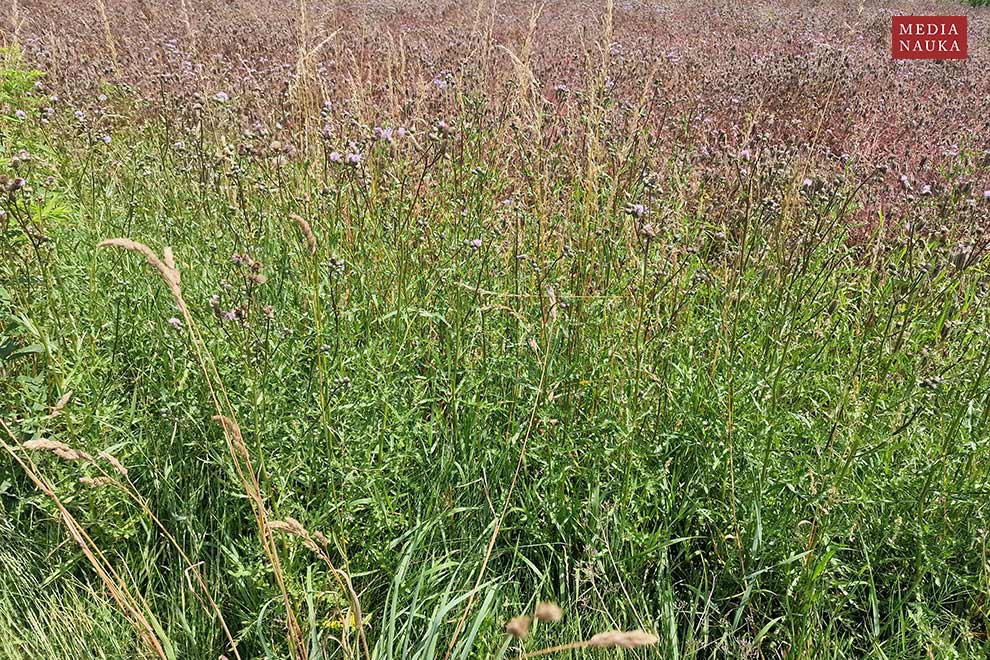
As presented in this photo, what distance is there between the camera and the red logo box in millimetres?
8242

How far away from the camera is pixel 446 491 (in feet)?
6.79

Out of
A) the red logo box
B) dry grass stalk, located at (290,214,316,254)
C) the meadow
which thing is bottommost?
the meadow

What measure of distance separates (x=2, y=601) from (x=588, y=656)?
1.48 m

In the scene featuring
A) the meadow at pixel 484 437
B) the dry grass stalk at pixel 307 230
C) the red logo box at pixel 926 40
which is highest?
the red logo box at pixel 926 40

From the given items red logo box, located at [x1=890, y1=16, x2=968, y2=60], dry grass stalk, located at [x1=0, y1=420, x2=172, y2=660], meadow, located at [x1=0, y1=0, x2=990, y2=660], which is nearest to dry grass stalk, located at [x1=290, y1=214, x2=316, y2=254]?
meadow, located at [x1=0, y1=0, x2=990, y2=660]

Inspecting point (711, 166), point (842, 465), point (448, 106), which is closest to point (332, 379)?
point (842, 465)

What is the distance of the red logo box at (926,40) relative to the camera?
27.0ft

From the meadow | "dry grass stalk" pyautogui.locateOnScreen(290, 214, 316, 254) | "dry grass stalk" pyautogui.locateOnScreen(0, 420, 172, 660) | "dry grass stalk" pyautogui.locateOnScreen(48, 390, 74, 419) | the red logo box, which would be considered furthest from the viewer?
the red logo box

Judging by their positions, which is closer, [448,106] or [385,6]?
[448,106]

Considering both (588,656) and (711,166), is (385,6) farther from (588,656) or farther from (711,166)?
(588,656)

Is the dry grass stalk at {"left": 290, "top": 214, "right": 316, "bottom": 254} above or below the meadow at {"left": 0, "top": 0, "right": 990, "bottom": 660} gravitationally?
above

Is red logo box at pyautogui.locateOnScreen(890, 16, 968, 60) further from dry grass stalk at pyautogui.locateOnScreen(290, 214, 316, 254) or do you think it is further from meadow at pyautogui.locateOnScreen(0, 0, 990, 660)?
dry grass stalk at pyautogui.locateOnScreen(290, 214, 316, 254)

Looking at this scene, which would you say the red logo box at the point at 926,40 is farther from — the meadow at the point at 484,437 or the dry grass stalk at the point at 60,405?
the dry grass stalk at the point at 60,405

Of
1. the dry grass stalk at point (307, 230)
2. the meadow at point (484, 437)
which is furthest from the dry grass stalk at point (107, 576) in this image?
the dry grass stalk at point (307, 230)
